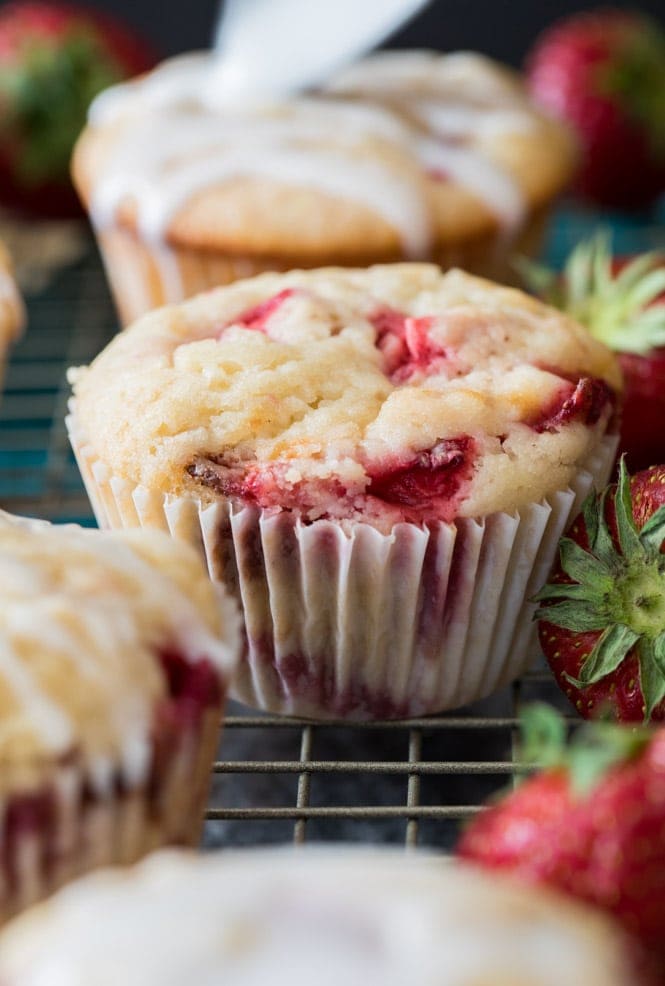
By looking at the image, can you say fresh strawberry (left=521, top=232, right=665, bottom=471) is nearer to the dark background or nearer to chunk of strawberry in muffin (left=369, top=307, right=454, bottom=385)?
chunk of strawberry in muffin (left=369, top=307, right=454, bottom=385)

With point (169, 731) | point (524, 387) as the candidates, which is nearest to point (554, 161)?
point (524, 387)

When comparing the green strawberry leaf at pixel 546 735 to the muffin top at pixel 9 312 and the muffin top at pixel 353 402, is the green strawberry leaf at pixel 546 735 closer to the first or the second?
the muffin top at pixel 353 402

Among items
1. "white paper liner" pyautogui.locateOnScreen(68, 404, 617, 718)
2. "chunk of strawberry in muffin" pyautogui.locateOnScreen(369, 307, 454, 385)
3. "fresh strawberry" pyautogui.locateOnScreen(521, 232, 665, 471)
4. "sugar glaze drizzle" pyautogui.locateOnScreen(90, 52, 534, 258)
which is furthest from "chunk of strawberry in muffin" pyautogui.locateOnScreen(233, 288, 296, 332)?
"sugar glaze drizzle" pyautogui.locateOnScreen(90, 52, 534, 258)

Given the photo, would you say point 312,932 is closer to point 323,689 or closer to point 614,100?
point 323,689

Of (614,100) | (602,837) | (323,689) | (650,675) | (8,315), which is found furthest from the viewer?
(614,100)

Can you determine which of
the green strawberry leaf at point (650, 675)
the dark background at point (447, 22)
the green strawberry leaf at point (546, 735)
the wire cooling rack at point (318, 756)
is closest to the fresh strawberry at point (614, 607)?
the green strawberry leaf at point (650, 675)

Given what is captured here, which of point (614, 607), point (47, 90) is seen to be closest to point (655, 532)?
point (614, 607)

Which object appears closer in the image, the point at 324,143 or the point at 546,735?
the point at 546,735
